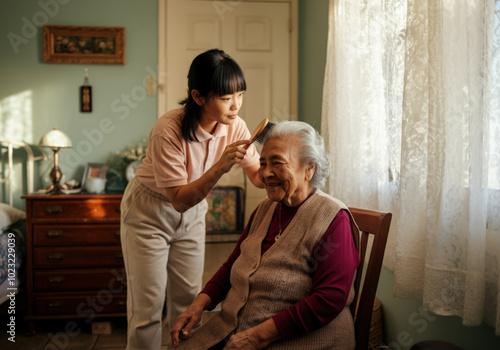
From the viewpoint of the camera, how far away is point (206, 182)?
1458 millimetres

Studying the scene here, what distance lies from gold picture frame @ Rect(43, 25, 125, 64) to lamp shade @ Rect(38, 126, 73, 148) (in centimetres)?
64

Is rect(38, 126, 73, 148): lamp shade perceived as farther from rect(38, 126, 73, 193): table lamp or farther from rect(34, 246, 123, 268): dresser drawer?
rect(34, 246, 123, 268): dresser drawer

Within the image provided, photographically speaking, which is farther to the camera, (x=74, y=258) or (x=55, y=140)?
(x=55, y=140)

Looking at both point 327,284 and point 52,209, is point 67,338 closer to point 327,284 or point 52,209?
point 52,209

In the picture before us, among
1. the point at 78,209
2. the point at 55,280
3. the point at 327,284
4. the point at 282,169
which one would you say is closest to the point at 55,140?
the point at 78,209

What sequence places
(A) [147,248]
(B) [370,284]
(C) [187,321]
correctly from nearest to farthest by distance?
(B) [370,284] → (C) [187,321] → (A) [147,248]

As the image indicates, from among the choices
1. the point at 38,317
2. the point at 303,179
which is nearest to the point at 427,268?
the point at 303,179

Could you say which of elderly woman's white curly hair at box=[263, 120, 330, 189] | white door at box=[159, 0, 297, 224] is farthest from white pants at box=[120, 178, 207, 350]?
white door at box=[159, 0, 297, 224]

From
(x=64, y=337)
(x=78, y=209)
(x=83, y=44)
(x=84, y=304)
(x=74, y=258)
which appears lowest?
(x=64, y=337)

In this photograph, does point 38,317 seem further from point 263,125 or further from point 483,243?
point 483,243

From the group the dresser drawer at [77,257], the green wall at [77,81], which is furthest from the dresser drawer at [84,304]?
the green wall at [77,81]

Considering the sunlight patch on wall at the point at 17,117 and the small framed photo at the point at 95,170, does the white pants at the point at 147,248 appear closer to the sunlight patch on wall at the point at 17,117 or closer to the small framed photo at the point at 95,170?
the small framed photo at the point at 95,170

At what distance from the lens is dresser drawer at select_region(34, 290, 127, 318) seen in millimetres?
2922

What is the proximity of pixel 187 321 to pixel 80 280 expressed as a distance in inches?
71.5
